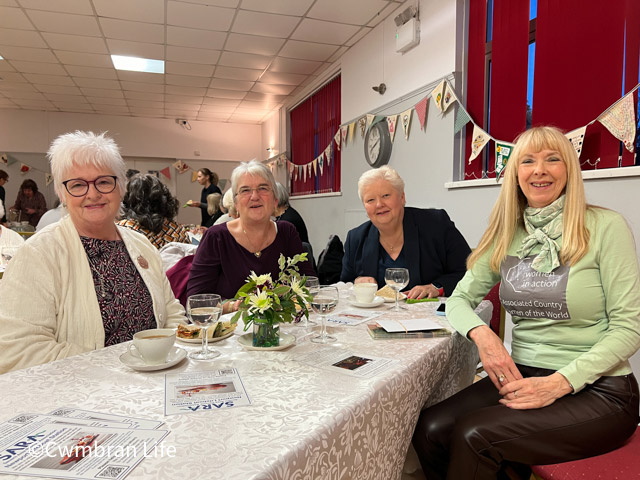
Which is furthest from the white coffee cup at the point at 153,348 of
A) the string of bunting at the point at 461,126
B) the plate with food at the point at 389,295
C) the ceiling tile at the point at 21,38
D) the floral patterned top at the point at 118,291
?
the ceiling tile at the point at 21,38

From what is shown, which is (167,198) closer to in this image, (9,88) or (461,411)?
(461,411)

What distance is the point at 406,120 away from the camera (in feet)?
13.5

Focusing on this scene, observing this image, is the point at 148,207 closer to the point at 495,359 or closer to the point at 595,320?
the point at 495,359

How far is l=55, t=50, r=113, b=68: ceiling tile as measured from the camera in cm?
541

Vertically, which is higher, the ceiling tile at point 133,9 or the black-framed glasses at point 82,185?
the ceiling tile at point 133,9

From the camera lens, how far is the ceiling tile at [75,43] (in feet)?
16.0

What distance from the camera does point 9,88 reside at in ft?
23.1

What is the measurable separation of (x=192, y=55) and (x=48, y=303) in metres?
4.93

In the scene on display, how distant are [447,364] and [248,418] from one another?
81cm

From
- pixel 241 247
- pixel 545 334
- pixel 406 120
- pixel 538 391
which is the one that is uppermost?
pixel 406 120

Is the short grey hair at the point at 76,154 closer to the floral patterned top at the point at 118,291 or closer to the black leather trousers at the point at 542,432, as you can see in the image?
the floral patterned top at the point at 118,291

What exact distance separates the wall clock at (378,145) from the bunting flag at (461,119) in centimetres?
108

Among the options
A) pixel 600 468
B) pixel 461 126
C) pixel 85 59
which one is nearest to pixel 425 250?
pixel 600 468

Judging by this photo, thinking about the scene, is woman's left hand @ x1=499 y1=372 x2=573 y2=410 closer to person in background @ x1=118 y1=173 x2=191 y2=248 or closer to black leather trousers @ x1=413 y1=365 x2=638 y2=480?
black leather trousers @ x1=413 y1=365 x2=638 y2=480
